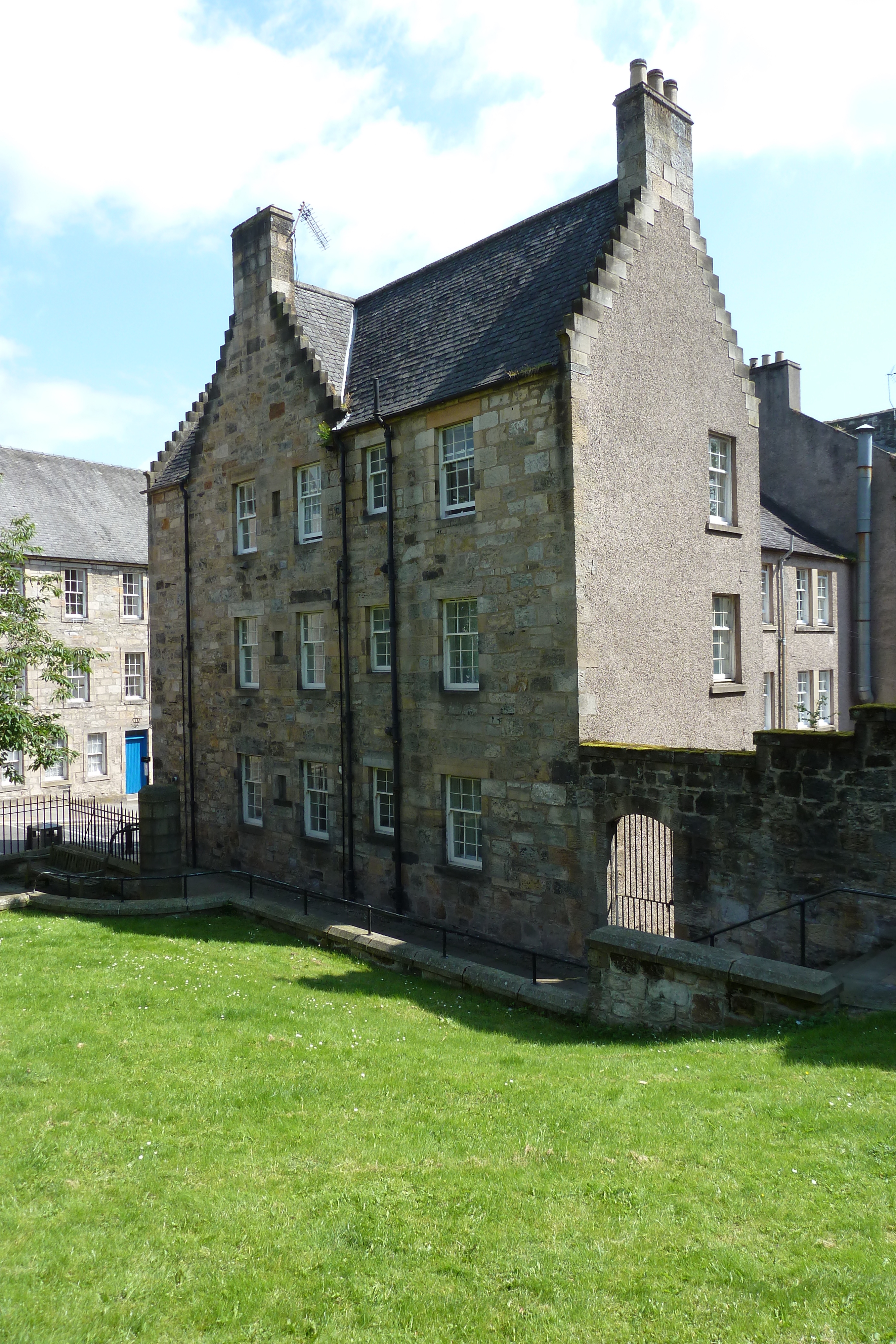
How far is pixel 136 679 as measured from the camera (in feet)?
128

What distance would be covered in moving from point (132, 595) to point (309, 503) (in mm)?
20386

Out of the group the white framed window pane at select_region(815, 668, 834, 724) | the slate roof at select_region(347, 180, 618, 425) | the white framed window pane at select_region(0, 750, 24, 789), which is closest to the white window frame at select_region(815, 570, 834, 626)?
the white framed window pane at select_region(815, 668, 834, 724)

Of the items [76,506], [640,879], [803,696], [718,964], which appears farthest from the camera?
[76,506]

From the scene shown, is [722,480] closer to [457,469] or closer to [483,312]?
[457,469]

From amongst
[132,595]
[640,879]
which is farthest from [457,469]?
[132,595]

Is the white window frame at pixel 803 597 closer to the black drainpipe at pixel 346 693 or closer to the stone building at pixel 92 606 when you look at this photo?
the black drainpipe at pixel 346 693

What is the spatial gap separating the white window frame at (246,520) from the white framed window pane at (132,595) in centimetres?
1707

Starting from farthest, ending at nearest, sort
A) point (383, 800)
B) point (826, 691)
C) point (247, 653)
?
1. point (826, 691)
2. point (247, 653)
3. point (383, 800)

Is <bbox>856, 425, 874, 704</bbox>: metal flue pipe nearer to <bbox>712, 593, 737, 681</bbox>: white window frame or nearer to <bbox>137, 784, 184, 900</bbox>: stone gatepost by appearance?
<bbox>712, 593, 737, 681</bbox>: white window frame

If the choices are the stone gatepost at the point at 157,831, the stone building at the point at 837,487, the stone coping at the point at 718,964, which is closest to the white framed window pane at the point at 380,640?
the stone gatepost at the point at 157,831

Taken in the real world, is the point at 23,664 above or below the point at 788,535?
below

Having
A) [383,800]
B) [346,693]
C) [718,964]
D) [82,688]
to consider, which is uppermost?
[82,688]

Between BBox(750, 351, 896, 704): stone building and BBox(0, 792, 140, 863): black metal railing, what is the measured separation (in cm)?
2222

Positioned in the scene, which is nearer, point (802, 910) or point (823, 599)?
point (802, 910)
